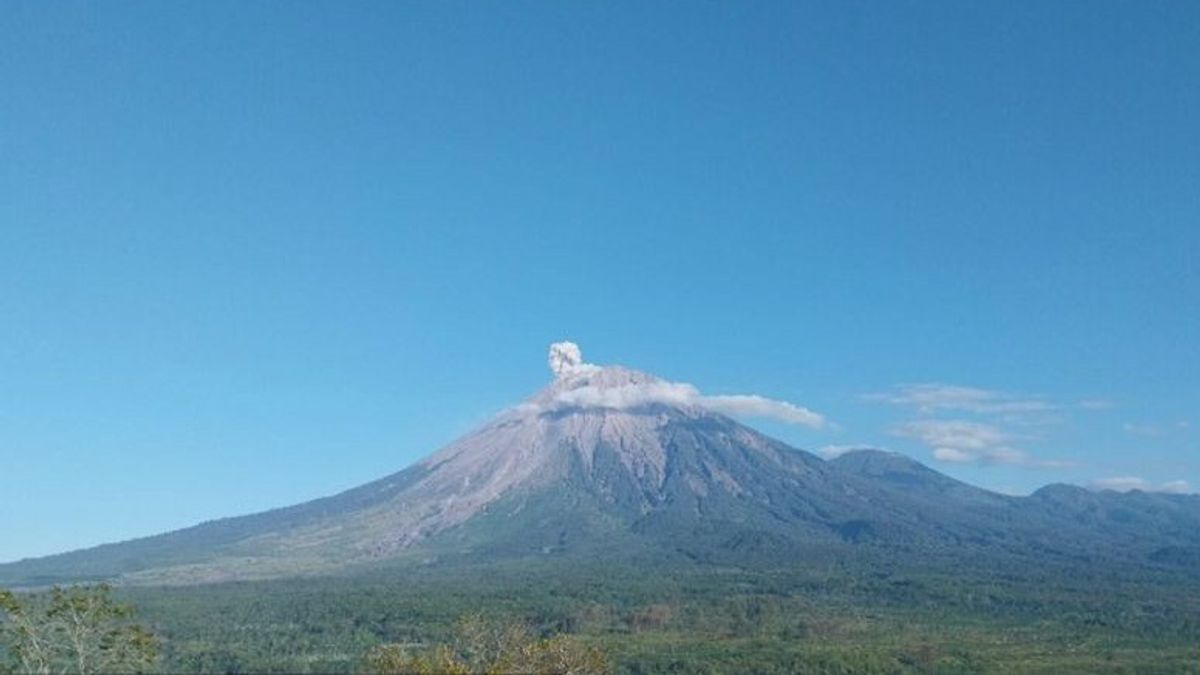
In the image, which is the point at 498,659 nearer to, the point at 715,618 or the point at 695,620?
the point at 695,620

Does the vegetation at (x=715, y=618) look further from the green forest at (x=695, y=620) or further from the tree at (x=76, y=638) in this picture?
the tree at (x=76, y=638)

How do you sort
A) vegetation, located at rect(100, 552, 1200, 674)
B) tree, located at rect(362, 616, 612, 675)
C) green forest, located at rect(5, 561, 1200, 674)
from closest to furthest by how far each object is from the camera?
tree, located at rect(362, 616, 612, 675) < green forest, located at rect(5, 561, 1200, 674) < vegetation, located at rect(100, 552, 1200, 674)

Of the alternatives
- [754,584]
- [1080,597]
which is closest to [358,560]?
[754,584]

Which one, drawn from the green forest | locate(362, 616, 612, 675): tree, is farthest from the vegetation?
locate(362, 616, 612, 675): tree

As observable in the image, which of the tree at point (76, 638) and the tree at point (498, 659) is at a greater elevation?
the tree at point (76, 638)

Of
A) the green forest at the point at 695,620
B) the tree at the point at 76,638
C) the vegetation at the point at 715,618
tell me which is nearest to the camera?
the tree at the point at 76,638

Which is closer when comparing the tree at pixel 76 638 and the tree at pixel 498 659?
the tree at pixel 498 659

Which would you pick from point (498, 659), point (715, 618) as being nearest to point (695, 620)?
point (715, 618)

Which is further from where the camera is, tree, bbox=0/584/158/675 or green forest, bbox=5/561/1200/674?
green forest, bbox=5/561/1200/674

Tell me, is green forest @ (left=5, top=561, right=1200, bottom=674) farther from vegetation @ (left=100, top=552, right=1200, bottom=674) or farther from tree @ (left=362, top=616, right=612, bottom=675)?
vegetation @ (left=100, top=552, right=1200, bottom=674)

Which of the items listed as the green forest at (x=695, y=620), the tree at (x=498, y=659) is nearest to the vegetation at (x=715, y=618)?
the green forest at (x=695, y=620)
